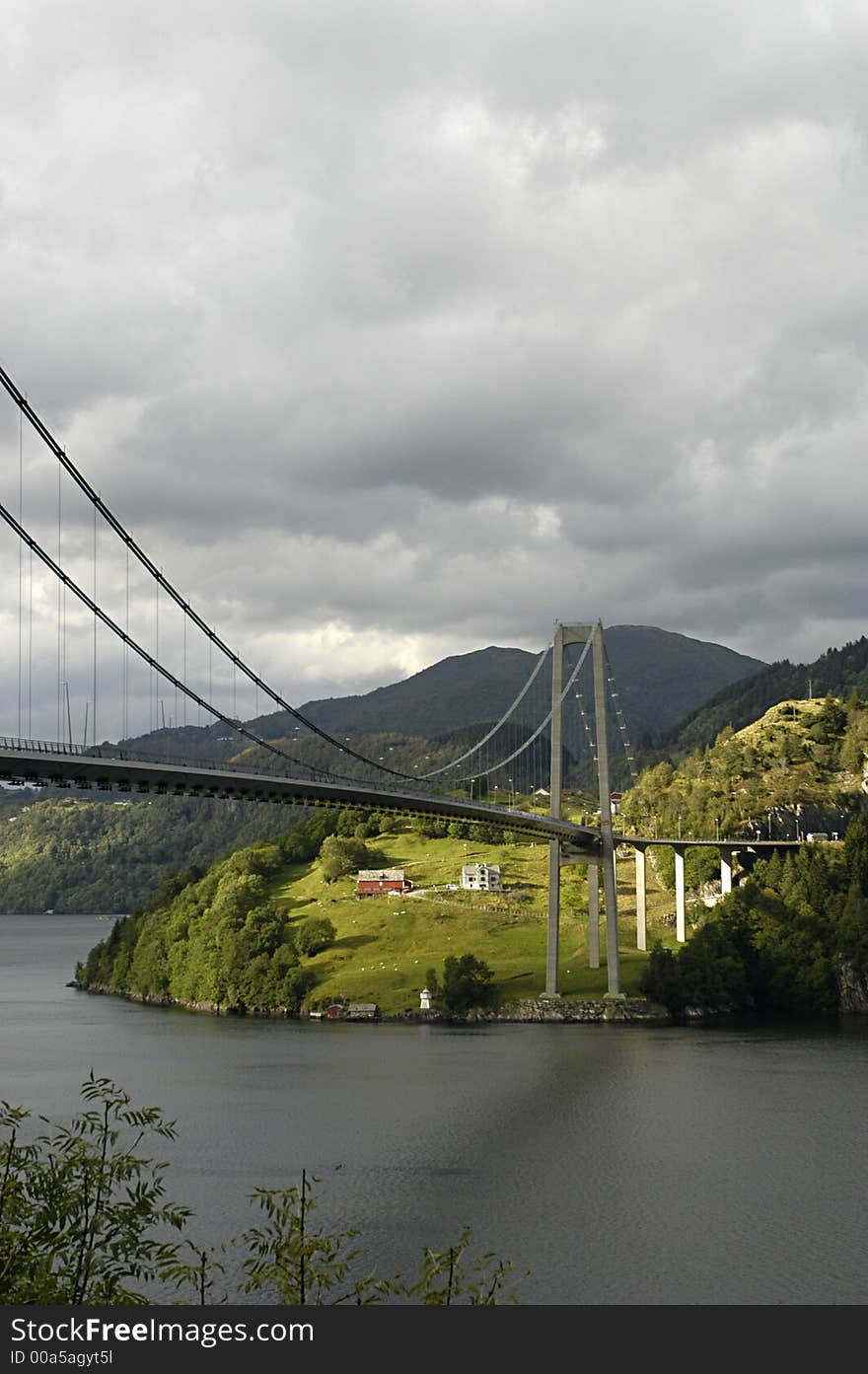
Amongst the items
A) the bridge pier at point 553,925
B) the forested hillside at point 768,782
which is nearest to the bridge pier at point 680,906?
the forested hillside at point 768,782

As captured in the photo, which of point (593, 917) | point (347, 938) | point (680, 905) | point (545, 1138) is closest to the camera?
point (545, 1138)

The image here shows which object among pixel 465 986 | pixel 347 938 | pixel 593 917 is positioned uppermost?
pixel 593 917

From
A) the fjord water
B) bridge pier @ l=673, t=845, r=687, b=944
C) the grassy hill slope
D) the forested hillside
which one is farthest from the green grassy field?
the fjord water

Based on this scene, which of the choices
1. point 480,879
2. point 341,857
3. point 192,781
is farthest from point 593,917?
point 192,781

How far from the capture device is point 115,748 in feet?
135

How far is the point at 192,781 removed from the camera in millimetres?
41812

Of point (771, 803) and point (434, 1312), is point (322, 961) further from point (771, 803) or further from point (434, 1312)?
point (434, 1312)

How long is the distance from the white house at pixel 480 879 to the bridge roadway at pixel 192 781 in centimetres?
3740

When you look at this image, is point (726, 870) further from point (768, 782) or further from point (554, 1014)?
point (554, 1014)

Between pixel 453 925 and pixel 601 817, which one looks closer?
pixel 601 817

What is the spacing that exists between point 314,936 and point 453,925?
9398 mm

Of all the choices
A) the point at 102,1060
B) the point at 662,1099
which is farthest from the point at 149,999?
the point at 662,1099

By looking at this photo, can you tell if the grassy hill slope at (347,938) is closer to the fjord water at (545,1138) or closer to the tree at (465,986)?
the tree at (465,986)

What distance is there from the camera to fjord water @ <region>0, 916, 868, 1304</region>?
28875 mm
